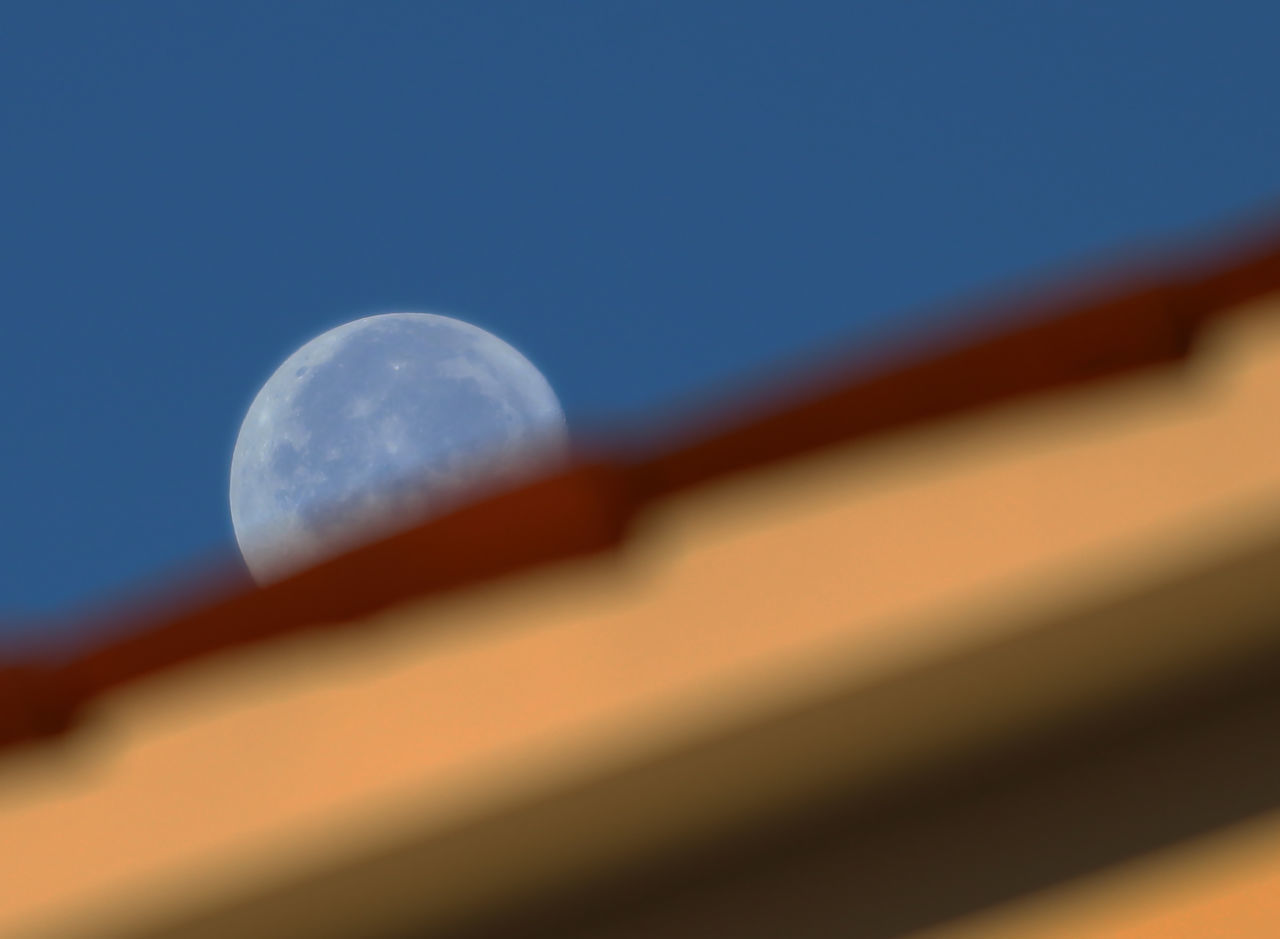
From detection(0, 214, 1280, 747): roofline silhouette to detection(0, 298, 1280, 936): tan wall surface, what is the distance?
0.04m

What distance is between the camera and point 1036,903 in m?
2.93

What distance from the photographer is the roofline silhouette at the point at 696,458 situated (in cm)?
271

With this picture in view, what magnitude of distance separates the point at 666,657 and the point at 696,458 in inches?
13.5

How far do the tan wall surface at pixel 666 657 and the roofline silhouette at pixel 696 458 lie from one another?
0.13 feet

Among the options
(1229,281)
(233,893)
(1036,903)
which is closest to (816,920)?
(1036,903)

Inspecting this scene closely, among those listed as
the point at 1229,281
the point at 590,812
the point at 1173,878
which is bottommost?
the point at 1173,878

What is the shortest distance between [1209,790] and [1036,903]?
0.36 metres

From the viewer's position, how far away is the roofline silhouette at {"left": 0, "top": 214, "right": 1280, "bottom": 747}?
271cm

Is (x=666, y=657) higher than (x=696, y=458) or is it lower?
lower

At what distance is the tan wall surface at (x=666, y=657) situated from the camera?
8.60 feet

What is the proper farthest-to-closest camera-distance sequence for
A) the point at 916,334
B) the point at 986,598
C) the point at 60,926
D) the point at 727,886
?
1. the point at 727,886
2. the point at 60,926
3. the point at 916,334
4. the point at 986,598

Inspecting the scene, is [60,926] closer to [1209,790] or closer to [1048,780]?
[1048,780]

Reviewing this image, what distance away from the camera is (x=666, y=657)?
2750 mm

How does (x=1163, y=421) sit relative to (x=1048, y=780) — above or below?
above
